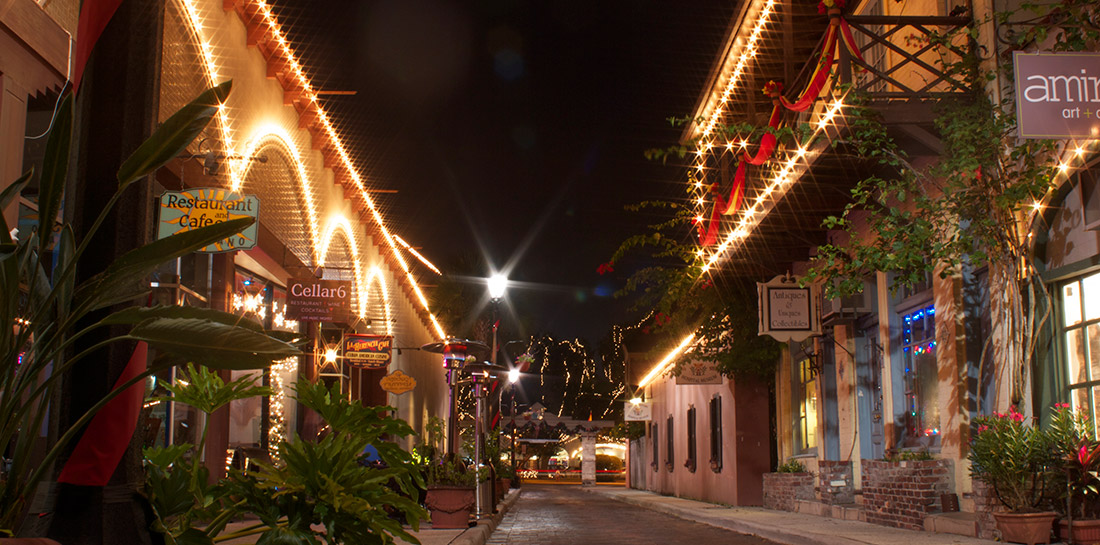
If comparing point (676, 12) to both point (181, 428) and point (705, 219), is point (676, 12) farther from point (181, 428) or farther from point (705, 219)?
point (181, 428)

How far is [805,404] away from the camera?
16.1m

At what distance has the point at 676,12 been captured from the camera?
472 inches

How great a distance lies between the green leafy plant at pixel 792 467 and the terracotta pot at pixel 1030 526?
7548 millimetres

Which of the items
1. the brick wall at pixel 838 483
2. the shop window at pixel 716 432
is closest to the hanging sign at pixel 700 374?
the shop window at pixel 716 432

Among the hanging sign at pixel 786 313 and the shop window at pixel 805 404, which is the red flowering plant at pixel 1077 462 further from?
the shop window at pixel 805 404

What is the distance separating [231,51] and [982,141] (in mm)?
7964

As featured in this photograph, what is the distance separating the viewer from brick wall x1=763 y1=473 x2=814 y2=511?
589 inches

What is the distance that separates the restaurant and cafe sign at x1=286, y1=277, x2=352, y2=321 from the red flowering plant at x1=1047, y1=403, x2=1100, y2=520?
8821 mm

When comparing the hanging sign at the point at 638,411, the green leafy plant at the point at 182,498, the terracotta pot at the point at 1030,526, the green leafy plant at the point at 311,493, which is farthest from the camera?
the hanging sign at the point at 638,411

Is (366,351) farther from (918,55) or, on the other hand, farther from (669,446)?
(669,446)

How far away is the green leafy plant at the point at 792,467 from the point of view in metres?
15.5

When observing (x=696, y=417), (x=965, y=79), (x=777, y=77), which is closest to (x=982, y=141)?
(x=965, y=79)

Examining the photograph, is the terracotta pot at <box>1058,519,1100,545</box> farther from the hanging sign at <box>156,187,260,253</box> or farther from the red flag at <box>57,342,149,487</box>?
the red flag at <box>57,342,149,487</box>

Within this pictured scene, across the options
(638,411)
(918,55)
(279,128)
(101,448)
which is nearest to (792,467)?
(918,55)
